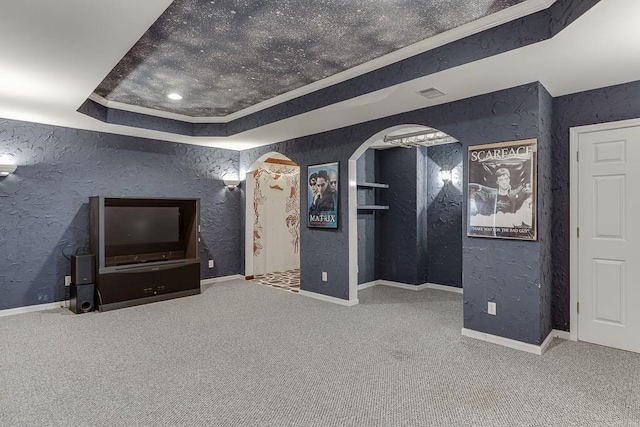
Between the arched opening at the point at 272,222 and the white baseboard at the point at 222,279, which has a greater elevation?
the arched opening at the point at 272,222

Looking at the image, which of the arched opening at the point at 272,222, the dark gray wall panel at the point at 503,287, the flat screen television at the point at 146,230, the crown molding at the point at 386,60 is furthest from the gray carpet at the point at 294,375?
the crown molding at the point at 386,60

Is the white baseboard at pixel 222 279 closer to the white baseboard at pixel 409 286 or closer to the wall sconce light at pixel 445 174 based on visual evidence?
the white baseboard at pixel 409 286

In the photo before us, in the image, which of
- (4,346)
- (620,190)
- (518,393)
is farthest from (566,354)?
(4,346)

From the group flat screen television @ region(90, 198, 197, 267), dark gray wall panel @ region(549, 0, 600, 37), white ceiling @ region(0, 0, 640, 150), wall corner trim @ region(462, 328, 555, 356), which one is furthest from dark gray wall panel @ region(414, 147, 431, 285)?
flat screen television @ region(90, 198, 197, 267)

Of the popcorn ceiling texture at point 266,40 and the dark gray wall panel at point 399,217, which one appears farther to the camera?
the dark gray wall panel at point 399,217

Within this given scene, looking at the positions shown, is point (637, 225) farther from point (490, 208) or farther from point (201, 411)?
point (201, 411)

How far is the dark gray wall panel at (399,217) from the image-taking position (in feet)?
18.8

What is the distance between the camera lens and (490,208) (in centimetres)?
341

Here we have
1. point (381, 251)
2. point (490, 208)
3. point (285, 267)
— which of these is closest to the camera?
point (490, 208)

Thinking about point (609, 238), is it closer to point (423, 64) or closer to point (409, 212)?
point (423, 64)

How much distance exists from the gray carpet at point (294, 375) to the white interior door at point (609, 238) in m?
0.25

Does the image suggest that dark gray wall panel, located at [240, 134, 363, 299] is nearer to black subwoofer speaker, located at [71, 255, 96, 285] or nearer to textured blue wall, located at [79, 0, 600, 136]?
textured blue wall, located at [79, 0, 600, 136]

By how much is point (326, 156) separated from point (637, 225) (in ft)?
11.2

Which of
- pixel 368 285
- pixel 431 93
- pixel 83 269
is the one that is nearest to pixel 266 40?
pixel 431 93
